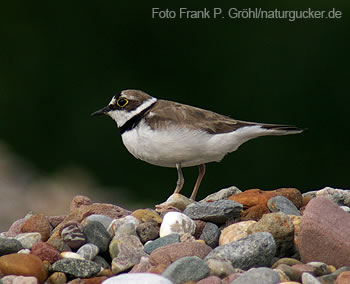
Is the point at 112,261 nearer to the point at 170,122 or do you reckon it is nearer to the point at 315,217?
the point at 315,217

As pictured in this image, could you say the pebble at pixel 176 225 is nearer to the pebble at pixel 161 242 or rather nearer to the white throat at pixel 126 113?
the pebble at pixel 161 242

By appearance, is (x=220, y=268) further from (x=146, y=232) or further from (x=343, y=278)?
(x=146, y=232)

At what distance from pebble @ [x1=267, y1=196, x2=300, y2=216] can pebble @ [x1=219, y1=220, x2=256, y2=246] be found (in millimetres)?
330

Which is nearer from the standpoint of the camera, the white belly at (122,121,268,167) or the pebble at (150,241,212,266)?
the pebble at (150,241,212,266)

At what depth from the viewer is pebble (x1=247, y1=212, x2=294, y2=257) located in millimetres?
3432

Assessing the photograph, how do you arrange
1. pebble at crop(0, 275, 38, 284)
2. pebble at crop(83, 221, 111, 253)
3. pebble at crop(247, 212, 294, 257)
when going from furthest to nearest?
pebble at crop(83, 221, 111, 253) < pebble at crop(247, 212, 294, 257) < pebble at crop(0, 275, 38, 284)

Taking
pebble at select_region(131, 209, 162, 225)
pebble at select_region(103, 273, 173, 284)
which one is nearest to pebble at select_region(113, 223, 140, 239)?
pebble at select_region(131, 209, 162, 225)

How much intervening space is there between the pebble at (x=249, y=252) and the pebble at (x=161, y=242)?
0.28 m

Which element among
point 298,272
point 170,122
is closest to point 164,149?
point 170,122

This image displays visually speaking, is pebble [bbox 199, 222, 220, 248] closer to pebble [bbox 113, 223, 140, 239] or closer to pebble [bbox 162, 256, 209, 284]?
pebble [bbox 113, 223, 140, 239]

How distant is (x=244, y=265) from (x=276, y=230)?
30 centimetres

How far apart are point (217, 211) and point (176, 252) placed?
0.52 metres

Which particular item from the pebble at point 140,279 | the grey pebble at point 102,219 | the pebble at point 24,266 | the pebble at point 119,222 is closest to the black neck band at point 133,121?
the grey pebble at point 102,219

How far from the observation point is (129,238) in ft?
11.8
